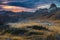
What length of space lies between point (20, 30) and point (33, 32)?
4746 mm

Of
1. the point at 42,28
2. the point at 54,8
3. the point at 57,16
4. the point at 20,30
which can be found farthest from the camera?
the point at 54,8

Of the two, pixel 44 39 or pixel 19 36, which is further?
pixel 19 36

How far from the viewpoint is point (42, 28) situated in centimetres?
8381

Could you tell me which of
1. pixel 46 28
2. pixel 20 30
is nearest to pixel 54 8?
pixel 46 28

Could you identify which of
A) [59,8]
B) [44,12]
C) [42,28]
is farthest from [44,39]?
[59,8]

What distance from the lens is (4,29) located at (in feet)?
270

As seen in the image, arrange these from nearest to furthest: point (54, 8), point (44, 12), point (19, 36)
→ 1. point (19, 36)
2. point (44, 12)
3. point (54, 8)

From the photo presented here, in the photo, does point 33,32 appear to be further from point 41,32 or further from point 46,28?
point 46,28

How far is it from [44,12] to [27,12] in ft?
32.3

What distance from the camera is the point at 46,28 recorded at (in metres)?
84.8

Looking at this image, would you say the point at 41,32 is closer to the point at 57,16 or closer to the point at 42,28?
the point at 42,28

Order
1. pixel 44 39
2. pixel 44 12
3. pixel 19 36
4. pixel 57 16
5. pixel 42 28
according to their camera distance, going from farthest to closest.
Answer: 1. pixel 44 12
2. pixel 57 16
3. pixel 42 28
4. pixel 19 36
5. pixel 44 39

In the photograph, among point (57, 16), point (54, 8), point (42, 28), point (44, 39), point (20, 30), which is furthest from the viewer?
point (54, 8)

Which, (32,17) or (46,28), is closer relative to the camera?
(46,28)
